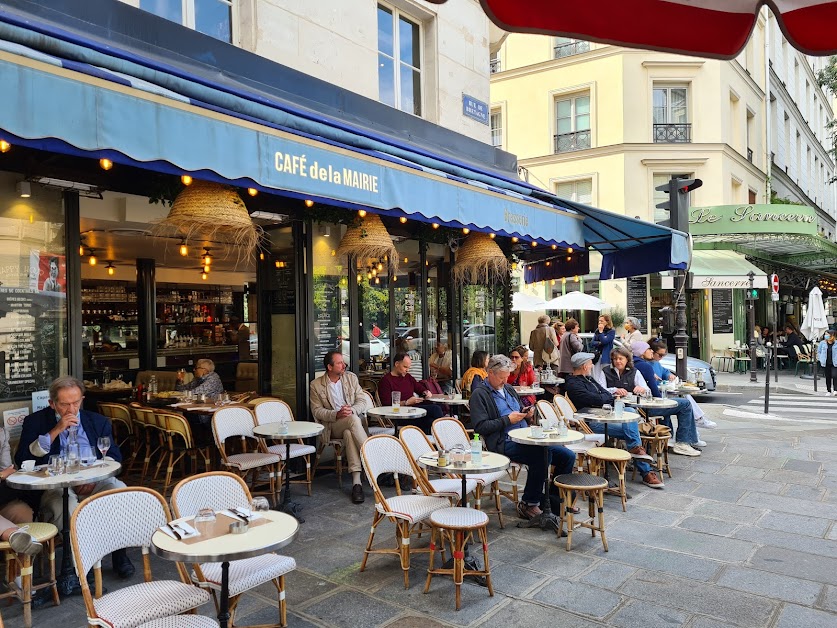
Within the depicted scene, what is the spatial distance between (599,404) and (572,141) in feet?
54.3

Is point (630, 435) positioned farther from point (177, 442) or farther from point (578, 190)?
point (578, 190)

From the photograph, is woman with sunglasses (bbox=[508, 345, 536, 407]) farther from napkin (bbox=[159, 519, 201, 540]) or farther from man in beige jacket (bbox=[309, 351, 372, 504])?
napkin (bbox=[159, 519, 201, 540])

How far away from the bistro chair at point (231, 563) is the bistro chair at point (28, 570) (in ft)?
3.55

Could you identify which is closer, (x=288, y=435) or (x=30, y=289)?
(x=30, y=289)

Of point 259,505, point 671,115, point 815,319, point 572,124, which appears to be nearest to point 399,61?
point 259,505

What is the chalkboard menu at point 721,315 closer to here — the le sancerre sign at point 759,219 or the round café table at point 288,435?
the le sancerre sign at point 759,219

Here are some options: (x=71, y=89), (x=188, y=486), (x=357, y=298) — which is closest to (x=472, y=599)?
(x=188, y=486)

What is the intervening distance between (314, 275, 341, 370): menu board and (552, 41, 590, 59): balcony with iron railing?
1733cm

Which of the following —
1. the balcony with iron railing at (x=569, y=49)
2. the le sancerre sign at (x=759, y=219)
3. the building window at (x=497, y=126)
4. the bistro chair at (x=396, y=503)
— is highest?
the balcony with iron railing at (x=569, y=49)

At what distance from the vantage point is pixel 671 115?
20.9 m

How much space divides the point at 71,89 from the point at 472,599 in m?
3.97

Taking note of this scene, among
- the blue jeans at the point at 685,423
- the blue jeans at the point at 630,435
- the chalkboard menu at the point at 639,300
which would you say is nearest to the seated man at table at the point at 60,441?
the blue jeans at the point at 630,435

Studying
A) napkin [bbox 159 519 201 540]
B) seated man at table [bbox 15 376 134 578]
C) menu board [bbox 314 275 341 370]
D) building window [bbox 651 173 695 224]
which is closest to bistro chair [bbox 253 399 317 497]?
menu board [bbox 314 275 341 370]

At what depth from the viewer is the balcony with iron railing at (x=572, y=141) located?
21219mm
